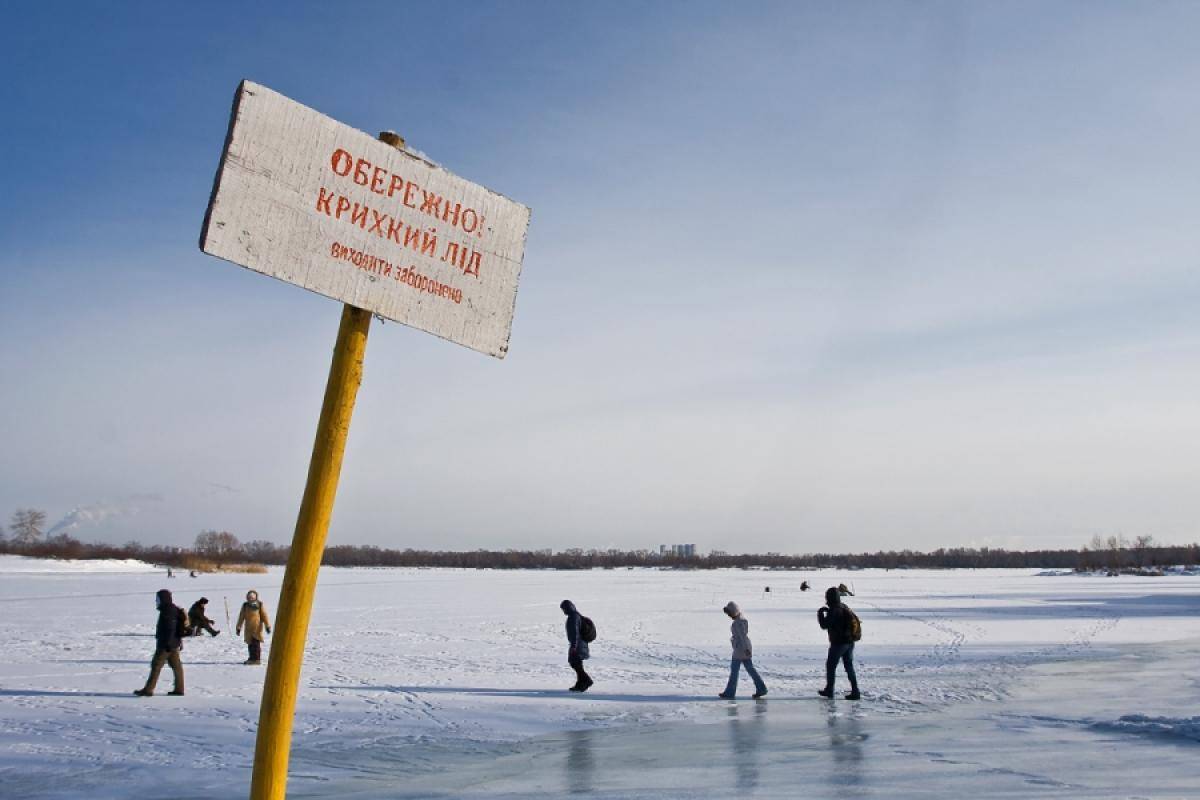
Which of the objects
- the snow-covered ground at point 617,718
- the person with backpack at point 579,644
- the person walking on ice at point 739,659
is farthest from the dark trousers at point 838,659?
the person with backpack at point 579,644

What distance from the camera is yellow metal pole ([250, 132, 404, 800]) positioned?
2.05 m

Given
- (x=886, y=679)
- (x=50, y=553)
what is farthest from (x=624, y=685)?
(x=50, y=553)

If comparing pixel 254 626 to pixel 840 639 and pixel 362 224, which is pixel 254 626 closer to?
pixel 840 639

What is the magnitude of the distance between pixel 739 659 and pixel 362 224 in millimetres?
10727

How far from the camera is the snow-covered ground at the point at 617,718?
6844mm

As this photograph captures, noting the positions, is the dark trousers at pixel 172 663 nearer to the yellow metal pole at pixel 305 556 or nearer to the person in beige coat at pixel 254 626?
the person in beige coat at pixel 254 626

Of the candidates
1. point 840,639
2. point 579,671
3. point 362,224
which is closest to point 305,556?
point 362,224

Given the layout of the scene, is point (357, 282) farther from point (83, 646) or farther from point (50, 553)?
point (50, 553)

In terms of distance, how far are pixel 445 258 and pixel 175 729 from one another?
8.90 m

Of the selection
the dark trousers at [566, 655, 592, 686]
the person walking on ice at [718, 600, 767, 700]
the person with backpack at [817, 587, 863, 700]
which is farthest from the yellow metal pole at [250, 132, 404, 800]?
the dark trousers at [566, 655, 592, 686]

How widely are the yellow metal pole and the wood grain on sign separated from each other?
12 cm

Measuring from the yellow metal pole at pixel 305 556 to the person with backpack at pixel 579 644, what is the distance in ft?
32.6

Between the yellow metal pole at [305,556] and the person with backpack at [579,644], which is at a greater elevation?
the yellow metal pole at [305,556]

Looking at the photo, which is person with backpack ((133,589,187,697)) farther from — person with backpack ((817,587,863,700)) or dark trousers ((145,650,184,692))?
person with backpack ((817,587,863,700))
